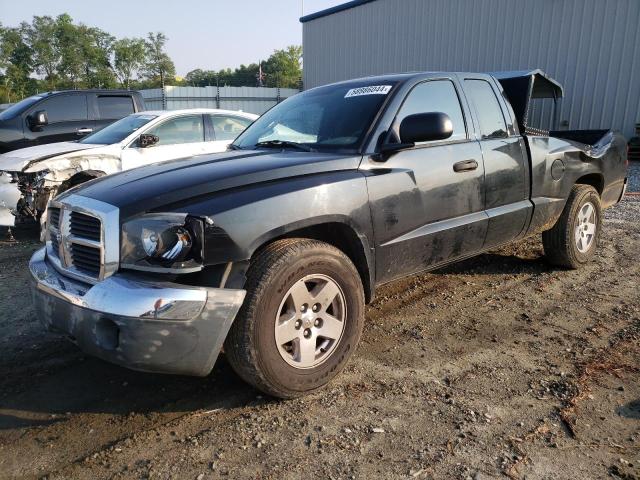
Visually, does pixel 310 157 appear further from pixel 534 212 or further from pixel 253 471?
pixel 534 212

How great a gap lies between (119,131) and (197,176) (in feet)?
16.9

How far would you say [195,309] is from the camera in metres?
2.32

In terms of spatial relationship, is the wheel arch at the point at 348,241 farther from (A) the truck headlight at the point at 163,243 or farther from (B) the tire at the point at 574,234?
Result: (B) the tire at the point at 574,234

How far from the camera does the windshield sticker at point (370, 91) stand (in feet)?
11.5

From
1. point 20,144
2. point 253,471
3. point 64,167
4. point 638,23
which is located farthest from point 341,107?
point 638,23

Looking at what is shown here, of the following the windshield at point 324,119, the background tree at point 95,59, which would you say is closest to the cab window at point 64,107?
the windshield at point 324,119

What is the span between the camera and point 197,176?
2.78 meters

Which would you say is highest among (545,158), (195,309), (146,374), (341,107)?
(341,107)

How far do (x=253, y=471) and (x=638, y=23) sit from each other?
14410mm

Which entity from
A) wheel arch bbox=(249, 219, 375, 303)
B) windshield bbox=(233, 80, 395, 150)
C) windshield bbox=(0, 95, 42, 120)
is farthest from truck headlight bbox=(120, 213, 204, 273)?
windshield bbox=(0, 95, 42, 120)

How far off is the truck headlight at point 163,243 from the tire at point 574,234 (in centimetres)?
372

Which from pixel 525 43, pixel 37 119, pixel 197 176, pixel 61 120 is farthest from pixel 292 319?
pixel 525 43

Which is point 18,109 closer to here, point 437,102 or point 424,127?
point 437,102

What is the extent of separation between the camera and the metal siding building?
12.7 m
